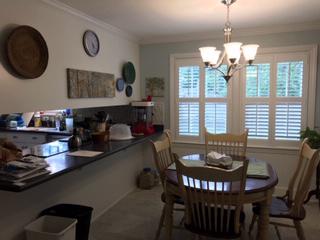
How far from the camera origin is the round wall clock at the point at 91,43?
2.98 metres

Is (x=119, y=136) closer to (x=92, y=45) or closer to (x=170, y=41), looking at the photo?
(x=92, y=45)

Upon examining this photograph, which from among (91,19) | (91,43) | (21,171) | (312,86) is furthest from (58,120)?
(312,86)

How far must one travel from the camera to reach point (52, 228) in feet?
7.27

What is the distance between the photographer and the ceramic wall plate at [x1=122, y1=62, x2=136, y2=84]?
12.6ft

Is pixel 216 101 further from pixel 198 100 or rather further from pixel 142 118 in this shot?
pixel 142 118

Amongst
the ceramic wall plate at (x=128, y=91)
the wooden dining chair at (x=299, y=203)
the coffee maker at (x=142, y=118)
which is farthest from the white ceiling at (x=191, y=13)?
the wooden dining chair at (x=299, y=203)

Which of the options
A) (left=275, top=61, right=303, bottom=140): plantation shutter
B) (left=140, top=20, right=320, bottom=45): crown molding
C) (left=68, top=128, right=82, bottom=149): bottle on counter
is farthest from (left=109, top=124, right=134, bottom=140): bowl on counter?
(left=275, top=61, right=303, bottom=140): plantation shutter

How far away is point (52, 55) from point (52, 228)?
1554 mm

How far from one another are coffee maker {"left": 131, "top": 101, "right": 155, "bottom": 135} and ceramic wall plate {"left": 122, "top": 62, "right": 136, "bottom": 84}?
363 millimetres

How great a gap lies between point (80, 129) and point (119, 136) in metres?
0.54

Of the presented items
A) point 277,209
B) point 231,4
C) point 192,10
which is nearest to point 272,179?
point 277,209

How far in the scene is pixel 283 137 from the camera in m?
3.65

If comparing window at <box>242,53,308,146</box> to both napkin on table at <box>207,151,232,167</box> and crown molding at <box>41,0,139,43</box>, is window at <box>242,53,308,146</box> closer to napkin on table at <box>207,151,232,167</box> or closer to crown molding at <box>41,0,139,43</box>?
napkin on table at <box>207,151,232,167</box>

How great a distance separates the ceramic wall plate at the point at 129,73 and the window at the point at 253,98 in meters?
0.61
